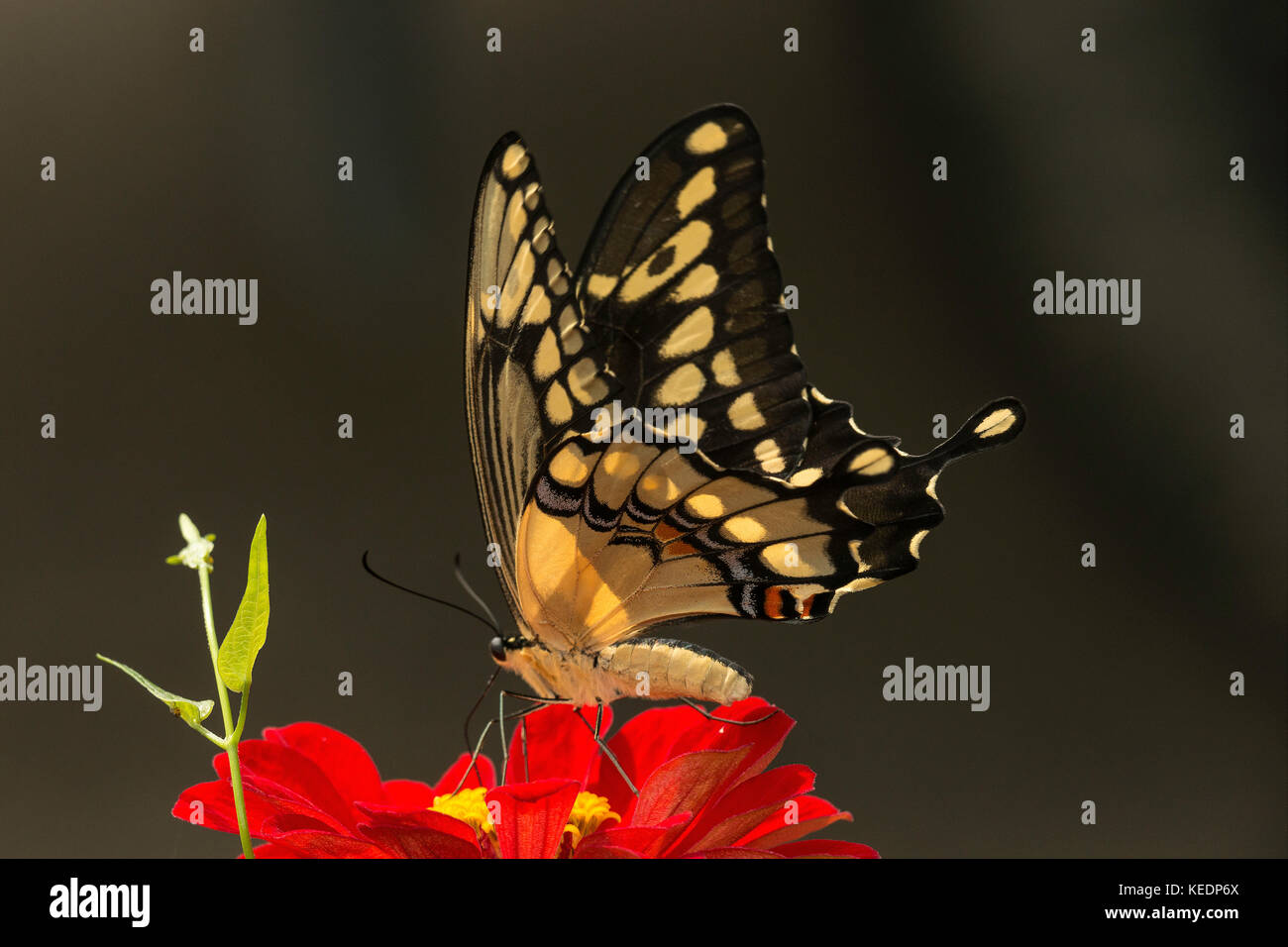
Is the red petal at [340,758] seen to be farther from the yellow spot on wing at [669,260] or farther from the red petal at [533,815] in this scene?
the yellow spot on wing at [669,260]

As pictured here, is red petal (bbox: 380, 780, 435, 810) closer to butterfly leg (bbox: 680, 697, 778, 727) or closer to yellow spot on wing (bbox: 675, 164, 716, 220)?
butterfly leg (bbox: 680, 697, 778, 727)

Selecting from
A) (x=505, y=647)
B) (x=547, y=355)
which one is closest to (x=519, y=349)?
(x=547, y=355)

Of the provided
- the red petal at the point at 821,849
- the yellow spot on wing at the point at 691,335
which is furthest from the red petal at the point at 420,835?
the yellow spot on wing at the point at 691,335

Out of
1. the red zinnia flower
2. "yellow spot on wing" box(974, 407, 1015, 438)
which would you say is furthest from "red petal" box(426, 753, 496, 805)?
"yellow spot on wing" box(974, 407, 1015, 438)

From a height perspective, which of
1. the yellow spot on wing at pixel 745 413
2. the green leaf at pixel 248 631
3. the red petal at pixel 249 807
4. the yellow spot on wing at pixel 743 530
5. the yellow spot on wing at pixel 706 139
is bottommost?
the red petal at pixel 249 807
